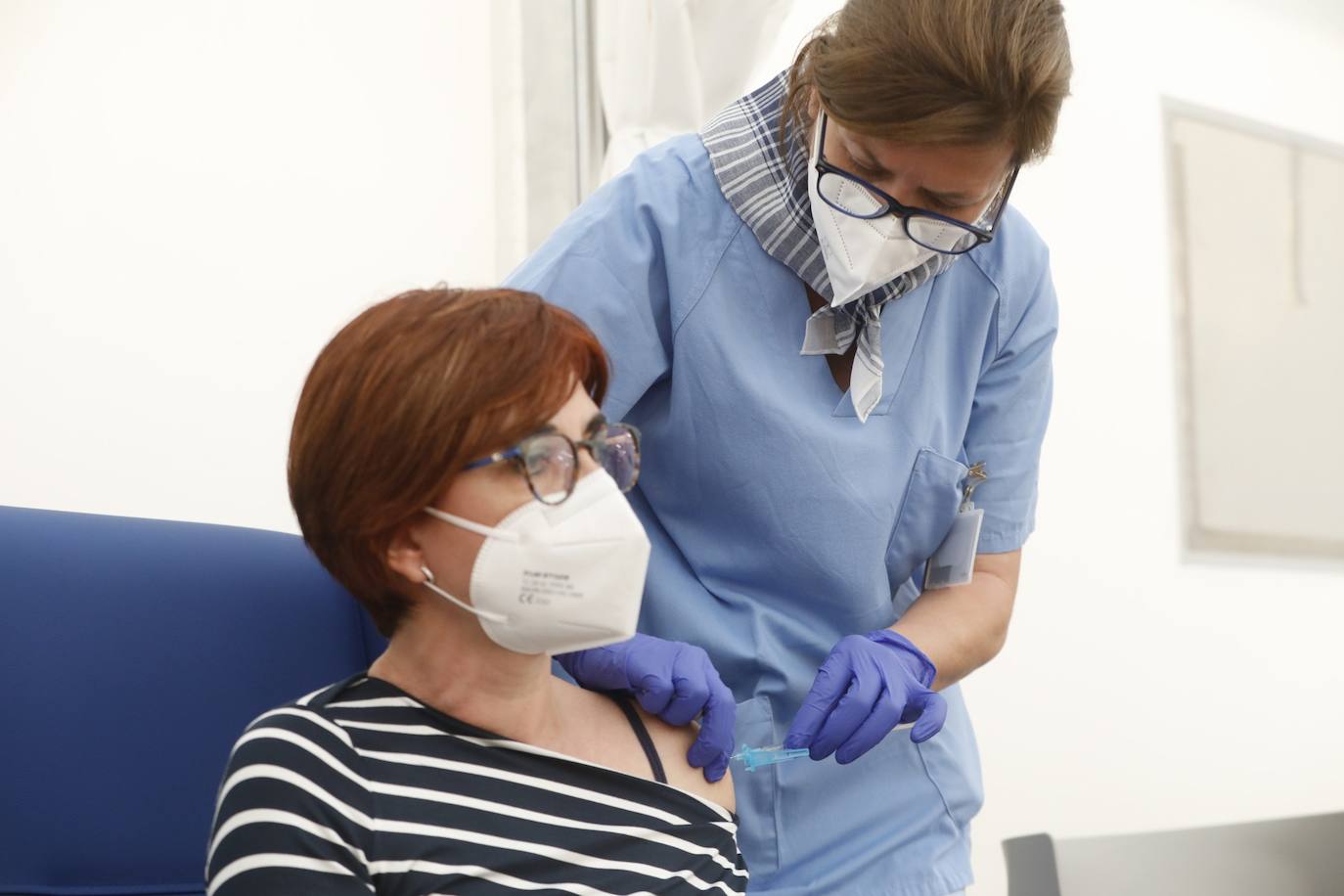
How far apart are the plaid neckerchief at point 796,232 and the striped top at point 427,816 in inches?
19.5

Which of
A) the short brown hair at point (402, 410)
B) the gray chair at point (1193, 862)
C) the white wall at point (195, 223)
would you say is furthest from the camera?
the gray chair at point (1193, 862)

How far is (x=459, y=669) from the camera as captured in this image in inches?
46.7

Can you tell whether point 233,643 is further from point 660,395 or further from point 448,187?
point 448,187

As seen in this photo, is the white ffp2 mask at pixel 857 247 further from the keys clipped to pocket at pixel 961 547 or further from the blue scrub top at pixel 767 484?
the keys clipped to pocket at pixel 961 547

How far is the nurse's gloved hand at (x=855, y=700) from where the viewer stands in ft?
4.23

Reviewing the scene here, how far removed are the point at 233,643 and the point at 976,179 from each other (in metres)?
0.89

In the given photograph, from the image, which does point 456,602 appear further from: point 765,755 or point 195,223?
point 195,223

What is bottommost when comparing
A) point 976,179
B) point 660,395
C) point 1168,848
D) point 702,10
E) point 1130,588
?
point 1168,848

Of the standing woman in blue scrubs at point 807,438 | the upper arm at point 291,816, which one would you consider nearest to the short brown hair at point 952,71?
the standing woman in blue scrubs at point 807,438

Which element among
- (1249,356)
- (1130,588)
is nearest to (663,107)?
(1130,588)

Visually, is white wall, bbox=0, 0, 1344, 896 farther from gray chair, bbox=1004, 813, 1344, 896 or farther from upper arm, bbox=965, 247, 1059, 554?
upper arm, bbox=965, 247, 1059, 554

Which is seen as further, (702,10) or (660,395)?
(702,10)

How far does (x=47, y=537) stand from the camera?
130 centimetres

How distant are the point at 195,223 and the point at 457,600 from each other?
5.54 feet
